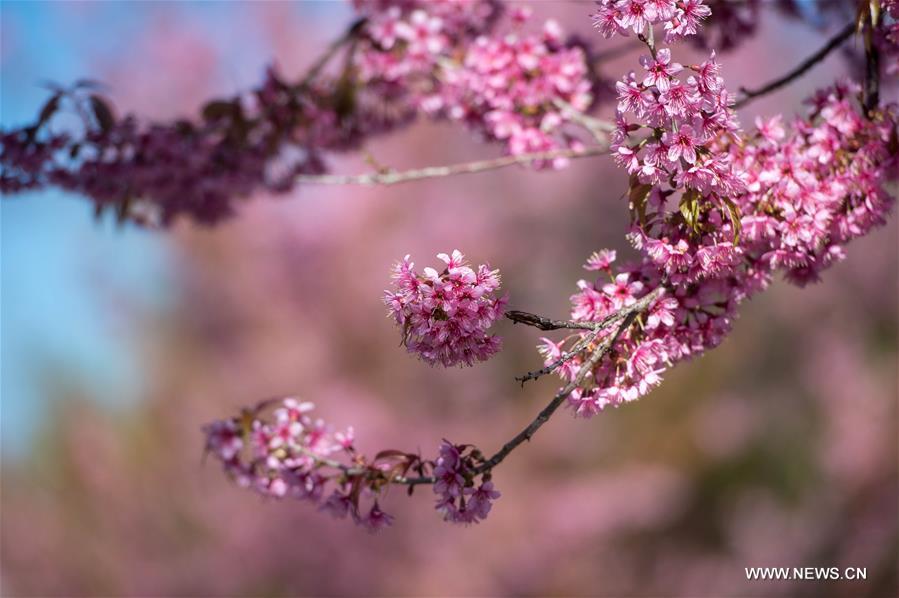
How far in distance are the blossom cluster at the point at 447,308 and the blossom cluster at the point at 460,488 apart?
0.35 metres

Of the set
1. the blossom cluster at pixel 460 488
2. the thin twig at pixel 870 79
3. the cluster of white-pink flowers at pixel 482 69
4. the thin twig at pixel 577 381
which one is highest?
the cluster of white-pink flowers at pixel 482 69

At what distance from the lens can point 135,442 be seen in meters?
9.95

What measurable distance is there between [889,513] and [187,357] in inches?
337

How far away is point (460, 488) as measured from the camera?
77.9 inches

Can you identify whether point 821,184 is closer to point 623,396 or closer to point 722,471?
point 623,396

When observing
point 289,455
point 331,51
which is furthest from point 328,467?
point 331,51

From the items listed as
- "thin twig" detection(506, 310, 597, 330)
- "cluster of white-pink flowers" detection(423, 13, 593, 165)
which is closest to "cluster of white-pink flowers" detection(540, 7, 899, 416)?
"thin twig" detection(506, 310, 597, 330)

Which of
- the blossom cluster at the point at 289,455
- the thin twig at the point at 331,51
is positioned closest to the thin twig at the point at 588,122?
the thin twig at the point at 331,51

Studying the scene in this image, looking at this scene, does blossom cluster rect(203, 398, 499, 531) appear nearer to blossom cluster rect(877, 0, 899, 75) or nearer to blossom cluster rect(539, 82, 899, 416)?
blossom cluster rect(539, 82, 899, 416)

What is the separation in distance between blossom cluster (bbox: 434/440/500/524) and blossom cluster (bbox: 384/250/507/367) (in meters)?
0.35

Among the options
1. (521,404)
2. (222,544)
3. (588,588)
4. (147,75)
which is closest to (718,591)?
(588,588)

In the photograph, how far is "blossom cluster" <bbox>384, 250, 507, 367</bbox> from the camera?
1.69 metres

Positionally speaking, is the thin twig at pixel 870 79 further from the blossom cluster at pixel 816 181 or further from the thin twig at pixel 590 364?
the thin twig at pixel 590 364

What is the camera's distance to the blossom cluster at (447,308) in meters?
1.69
